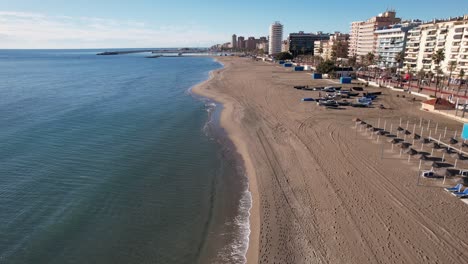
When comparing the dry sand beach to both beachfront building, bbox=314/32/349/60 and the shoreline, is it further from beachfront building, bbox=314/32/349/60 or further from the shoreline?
beachfront building, bbox=314/32/349/60

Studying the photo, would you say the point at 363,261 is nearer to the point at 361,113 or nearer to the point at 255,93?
the point at 361,113

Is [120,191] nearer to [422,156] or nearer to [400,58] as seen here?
[422,156]

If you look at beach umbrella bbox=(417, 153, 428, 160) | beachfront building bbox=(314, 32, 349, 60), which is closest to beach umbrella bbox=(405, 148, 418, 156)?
beach umbrella bbox=(417, 153, 428, 160)

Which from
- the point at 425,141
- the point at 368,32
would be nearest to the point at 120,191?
the point at 425,141

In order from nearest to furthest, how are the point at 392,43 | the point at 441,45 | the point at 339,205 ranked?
the point at 339,205
the point at 441,45
the point at 392,43

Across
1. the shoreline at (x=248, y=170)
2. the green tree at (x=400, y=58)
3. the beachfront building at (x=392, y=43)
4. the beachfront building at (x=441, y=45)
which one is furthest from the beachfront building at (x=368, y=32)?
the shoreline at (x=248, y=170)

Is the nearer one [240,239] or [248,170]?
[240,239]

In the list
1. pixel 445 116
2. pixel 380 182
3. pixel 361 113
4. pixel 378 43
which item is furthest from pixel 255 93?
pixel 378 43

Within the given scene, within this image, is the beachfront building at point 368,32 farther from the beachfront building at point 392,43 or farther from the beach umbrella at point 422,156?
the beach umbrella at point 422,156
